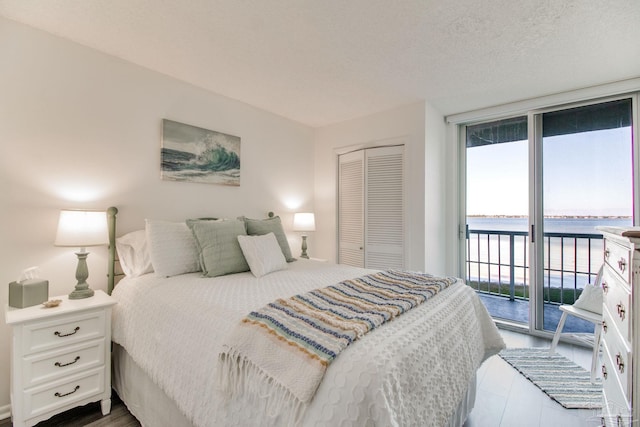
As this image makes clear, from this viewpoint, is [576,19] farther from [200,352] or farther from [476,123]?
[200,352]

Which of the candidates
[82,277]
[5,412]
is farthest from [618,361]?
[5,412]

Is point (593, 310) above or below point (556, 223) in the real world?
below

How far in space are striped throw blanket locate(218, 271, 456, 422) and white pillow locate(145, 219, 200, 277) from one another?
3.64 ft

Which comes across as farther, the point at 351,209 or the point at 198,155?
the point at 351,209

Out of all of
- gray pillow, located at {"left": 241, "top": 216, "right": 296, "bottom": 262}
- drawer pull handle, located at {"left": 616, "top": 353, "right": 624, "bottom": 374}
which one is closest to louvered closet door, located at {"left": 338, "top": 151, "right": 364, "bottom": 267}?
gray pillow, located at {"left": 241, "top": 216, "right": 296, "bottom": 262}

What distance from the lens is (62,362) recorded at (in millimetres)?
1674

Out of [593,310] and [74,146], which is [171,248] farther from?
[593,310]

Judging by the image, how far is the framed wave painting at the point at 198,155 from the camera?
2547 mm

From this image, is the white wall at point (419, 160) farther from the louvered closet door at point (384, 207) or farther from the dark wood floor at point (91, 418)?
the dark wood floor at point (91, 418)

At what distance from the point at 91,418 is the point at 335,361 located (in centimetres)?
185

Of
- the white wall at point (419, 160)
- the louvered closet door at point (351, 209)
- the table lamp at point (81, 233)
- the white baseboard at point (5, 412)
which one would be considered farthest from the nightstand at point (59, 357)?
the white wall at point (419, 160)

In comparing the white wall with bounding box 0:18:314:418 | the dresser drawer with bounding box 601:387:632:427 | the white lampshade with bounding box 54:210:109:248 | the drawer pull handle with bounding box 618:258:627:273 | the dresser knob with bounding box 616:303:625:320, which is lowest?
the dresser drawer with bounding box 601:387:632:427

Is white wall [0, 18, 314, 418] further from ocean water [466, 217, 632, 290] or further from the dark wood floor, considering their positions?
ocean water [466, 217, 632, 290]

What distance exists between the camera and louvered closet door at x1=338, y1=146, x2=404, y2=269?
3340 millimetres
